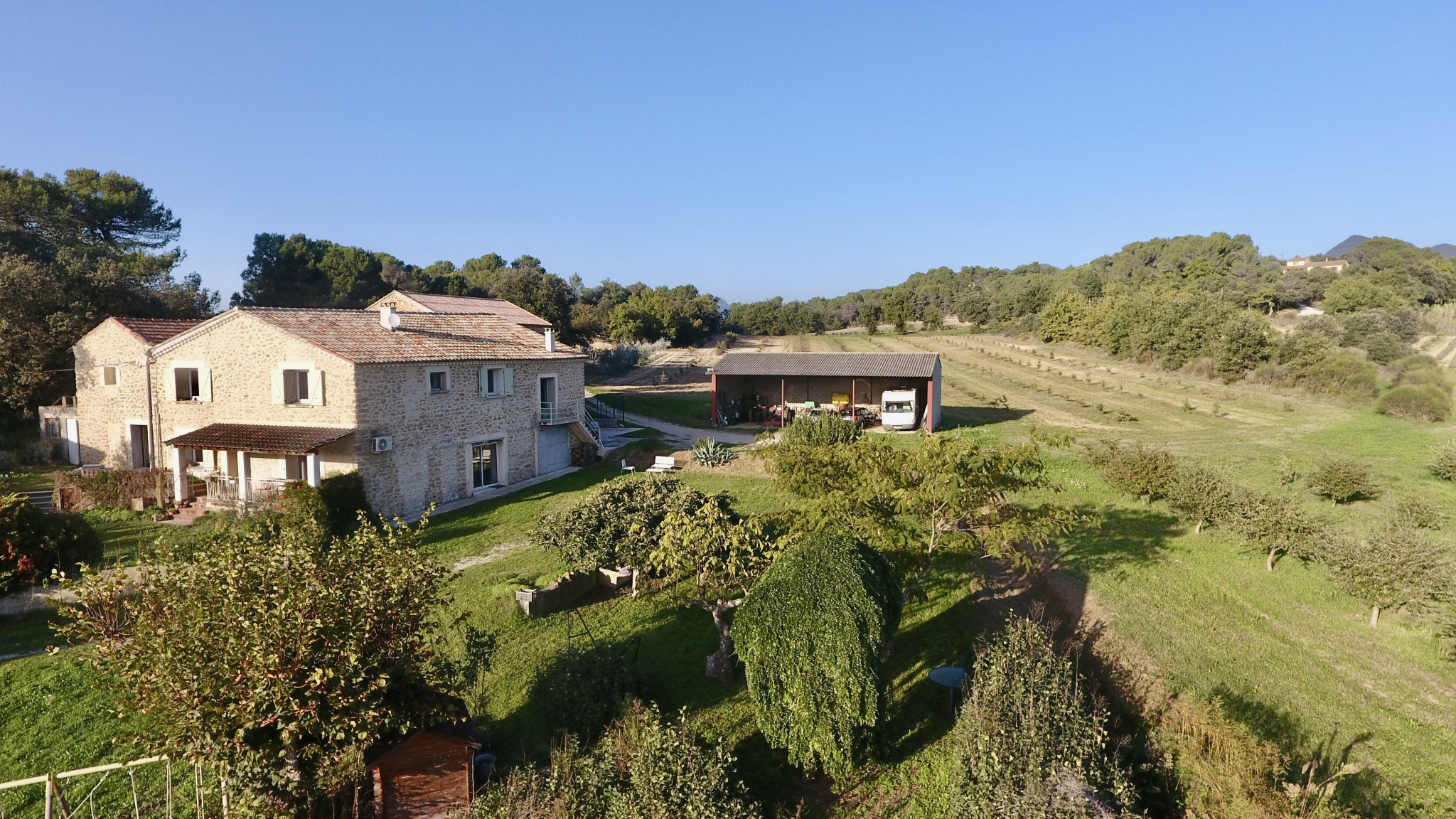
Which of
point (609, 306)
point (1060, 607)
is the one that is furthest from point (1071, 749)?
point (609, 306)

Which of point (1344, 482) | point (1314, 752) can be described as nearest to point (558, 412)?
point (1314, 752)

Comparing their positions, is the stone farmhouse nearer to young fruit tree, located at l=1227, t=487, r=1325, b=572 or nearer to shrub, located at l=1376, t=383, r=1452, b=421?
young fruit tree, located at l=1227, t=487, r=1325, b=572

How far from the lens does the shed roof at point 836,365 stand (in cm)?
3406

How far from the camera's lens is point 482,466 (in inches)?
1005

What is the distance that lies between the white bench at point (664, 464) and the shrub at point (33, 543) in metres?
16.3

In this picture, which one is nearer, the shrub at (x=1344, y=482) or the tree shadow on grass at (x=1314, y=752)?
the tree shadow on grass at (x=1314, y=752)

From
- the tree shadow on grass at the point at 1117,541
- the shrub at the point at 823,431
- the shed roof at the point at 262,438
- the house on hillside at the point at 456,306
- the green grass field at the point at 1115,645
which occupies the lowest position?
the green grass field at the point at 1115,645

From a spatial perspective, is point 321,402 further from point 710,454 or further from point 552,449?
point 710,454

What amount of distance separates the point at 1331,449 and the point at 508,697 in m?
29.7

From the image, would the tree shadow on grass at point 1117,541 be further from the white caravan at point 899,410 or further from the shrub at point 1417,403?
the white caravan at point 899,410

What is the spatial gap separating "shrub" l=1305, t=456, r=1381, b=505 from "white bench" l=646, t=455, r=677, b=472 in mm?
20065

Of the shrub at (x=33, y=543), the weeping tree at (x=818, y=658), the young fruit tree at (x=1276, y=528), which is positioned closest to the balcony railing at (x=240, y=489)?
the shrub at (x=33, y=543)

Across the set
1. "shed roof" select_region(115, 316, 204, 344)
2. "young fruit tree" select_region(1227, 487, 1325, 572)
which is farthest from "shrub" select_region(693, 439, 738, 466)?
"shed roof" select_region(115, 316, 204, 344)

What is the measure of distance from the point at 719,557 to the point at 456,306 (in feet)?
111
